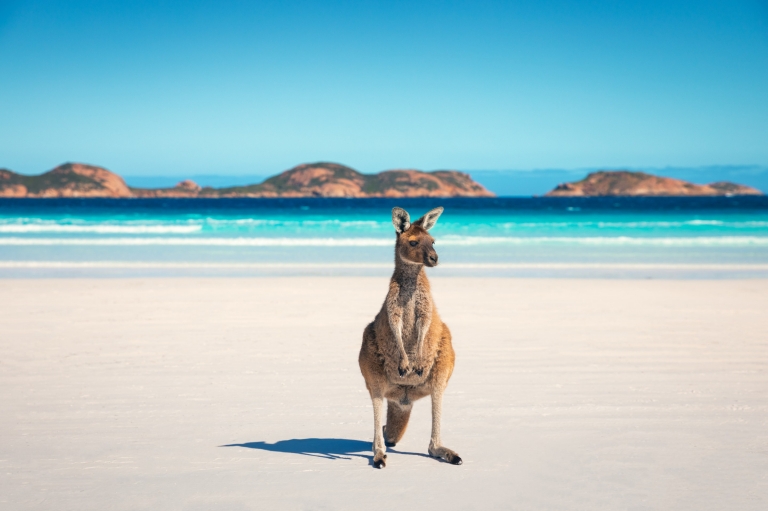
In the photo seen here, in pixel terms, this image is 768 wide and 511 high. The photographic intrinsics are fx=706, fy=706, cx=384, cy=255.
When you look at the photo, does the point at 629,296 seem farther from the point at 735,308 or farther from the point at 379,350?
the point at 379,350

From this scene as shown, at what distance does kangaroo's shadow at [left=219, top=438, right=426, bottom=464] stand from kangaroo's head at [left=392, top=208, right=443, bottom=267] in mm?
1404

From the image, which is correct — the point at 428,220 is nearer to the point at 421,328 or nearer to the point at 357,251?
the point at 421,328

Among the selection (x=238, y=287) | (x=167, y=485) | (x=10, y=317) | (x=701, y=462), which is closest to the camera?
(x=167, y=485)

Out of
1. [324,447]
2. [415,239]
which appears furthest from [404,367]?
[324,447]

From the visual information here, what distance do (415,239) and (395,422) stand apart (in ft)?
4.54

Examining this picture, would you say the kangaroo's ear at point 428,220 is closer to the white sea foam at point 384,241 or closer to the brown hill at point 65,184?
the white sea foam at point 384,241

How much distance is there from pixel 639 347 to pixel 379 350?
15.6 ft

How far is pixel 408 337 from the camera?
397 centimetres

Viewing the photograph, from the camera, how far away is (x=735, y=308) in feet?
34.8

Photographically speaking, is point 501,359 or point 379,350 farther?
point 501,359

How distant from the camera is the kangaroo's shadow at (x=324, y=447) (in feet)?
14.7

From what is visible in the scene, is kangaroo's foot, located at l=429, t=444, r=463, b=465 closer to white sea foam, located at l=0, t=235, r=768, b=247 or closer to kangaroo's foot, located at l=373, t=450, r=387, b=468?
kangaroo's foot, located at l=373, t=450, r=387, b=468

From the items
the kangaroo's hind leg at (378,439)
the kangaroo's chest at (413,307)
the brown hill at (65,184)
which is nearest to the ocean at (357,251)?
the kangaroo's hind leg at (378,439)

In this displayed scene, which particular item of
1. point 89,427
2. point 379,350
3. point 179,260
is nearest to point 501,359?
point 379,350
